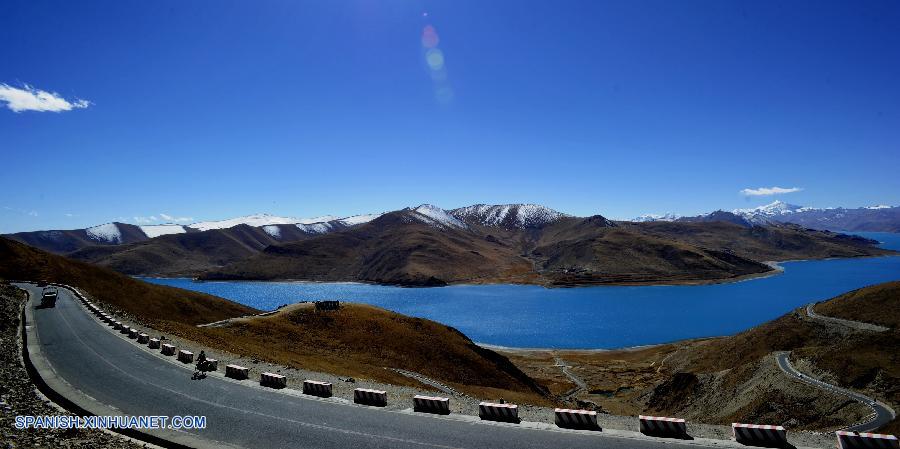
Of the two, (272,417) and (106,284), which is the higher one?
(106,284)

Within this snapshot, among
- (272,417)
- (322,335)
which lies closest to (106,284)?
(322,335)

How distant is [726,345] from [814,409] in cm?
4904

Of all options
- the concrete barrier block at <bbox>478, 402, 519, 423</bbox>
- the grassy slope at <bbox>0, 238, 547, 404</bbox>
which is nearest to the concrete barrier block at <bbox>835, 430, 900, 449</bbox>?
the concrete barrier block at <bbox>478, 402, 519, 423</bbox>

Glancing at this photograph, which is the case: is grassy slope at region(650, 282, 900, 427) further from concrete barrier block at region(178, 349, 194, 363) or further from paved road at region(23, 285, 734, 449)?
concrete barrier block at region(178, 349, 194, 363)

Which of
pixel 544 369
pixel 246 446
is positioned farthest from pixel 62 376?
pixel 544 369

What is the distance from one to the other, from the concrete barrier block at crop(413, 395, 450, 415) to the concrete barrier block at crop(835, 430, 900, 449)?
18.3 metres

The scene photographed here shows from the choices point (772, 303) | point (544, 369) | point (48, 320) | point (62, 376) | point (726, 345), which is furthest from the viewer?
point (772, 303)

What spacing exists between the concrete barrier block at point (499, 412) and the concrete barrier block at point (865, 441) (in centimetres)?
1423

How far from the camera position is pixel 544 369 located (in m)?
105

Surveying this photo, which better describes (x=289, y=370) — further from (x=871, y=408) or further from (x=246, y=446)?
(x=871, y=408)

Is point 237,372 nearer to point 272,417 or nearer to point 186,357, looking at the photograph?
point 186,357

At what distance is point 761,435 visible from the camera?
20.7 meters

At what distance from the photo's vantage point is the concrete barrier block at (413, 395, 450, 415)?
1043 inches

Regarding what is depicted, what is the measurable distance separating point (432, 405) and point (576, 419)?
814cm
